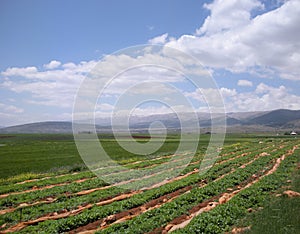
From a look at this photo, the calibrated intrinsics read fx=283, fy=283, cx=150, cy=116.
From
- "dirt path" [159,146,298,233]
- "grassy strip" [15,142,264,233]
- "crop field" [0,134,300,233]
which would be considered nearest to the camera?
"dirt path" [159,146,298,233]

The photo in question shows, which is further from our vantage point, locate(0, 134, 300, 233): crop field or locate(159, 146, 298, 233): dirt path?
locate(0, 134, 300, 233): crop field

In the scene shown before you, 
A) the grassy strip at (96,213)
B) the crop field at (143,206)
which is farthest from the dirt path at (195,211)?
the grassy strip at (96,213)

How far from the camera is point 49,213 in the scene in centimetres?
1227

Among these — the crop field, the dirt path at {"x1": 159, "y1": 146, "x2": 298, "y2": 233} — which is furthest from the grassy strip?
the dirt path at {"x1": 159, "y1": 146, "x2": 298, "y2": 233}

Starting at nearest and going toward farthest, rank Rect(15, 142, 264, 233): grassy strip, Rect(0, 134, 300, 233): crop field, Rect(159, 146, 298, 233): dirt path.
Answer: Rect(159, 146, 298, 233): dirt path, Rect(0, 134, 300, 233): crop field, Rect(15, 142, 264, 233): grassy strip

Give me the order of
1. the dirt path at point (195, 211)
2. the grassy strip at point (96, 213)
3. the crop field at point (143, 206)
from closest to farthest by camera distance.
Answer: the dirt path at point (195, 211)
the crop field at point (143, 206)
the grassy strip at point (96, 213)

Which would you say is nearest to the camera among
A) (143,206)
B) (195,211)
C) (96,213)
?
(96,213)

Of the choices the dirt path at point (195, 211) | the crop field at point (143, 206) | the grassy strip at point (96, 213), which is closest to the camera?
the dirt path at point (195, 211)

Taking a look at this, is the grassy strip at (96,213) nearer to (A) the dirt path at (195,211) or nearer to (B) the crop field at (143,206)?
(B) the crop field at (143,206)

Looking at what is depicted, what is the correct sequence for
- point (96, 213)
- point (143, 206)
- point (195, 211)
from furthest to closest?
1. point (143, 206)
2. point (195, 211)
3. point (96, 213)

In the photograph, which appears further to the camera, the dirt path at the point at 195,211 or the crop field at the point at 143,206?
the crop field at the point at 143,206

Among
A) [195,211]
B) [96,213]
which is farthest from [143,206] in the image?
[195,211]

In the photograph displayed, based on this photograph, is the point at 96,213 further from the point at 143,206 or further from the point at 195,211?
the point at 195,211

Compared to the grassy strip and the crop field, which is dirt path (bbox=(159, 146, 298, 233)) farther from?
the grassy strip
